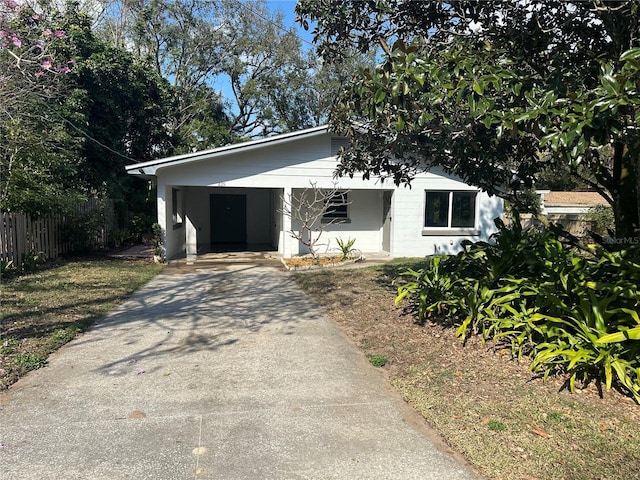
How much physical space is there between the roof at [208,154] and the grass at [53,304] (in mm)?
2643

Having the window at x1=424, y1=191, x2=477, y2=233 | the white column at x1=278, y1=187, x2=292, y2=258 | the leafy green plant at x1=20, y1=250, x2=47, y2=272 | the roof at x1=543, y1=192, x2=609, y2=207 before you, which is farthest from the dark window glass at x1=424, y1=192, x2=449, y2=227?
the roof at x1=543, y1=192, x2=609, y2=207

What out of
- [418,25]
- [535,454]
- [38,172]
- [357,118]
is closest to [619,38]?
[418,25]

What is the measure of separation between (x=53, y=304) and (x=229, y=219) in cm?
1086

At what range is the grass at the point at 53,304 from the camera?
17.0 feet

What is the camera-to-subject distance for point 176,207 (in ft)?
50.6

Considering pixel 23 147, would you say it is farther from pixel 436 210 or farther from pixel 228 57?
pixel 228 57

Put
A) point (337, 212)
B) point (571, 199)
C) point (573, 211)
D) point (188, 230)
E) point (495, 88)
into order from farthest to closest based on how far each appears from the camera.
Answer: point (571, 199) → point (573, 211) → point (188, 230) → point (337, 212) → point (495, 88)

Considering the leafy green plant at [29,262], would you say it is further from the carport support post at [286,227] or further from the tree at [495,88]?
the tree at [495,88]

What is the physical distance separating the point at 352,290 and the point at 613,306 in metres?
5.01

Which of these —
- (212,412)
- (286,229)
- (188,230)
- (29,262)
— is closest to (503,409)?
(212,412)

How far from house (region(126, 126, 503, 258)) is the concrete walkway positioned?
7.44 meters

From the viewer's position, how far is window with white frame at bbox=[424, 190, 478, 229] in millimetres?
15086

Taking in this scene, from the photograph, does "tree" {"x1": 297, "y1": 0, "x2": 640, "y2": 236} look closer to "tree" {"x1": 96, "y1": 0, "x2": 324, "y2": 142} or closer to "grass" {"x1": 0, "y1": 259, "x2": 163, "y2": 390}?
"grass" {"x1": 0, "y1": 259, "x2": 163, "y2": 390}

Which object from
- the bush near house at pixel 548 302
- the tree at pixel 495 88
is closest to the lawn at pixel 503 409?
the bush near house at pixel 548 302
